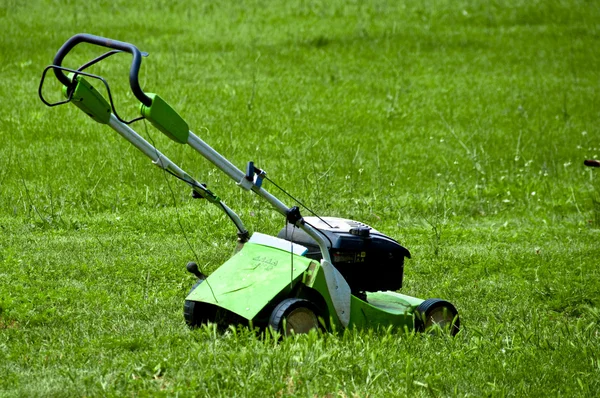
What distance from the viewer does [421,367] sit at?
14.9 feet

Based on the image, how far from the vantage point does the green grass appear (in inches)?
179

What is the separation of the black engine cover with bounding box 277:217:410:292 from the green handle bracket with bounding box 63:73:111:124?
1.48 metres

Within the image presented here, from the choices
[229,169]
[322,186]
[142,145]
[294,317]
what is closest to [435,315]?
[294,317]

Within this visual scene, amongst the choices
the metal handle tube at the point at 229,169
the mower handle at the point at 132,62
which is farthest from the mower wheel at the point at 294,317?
the mower handle at the point at 132,62

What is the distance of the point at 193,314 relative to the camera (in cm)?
520

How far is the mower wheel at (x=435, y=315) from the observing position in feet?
17.8

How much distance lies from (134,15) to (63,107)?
4782 mm

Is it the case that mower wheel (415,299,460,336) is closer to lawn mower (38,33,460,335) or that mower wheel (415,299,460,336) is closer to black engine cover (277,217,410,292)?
lawn mower (38,33,460,335)

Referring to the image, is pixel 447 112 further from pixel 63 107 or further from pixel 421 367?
pixel 421 367

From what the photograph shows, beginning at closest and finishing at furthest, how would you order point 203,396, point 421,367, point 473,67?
point 203,396, point 421,367, point 473,67

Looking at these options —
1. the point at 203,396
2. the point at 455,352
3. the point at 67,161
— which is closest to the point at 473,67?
the point at 67,161

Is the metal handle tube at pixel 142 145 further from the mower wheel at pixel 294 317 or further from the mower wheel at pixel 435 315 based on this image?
the mower wheel at pixel 435 315

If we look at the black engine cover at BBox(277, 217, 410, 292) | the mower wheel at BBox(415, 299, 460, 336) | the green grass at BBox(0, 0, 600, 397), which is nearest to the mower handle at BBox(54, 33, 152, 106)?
the green grass at BBox(0, 0, 600, 397)

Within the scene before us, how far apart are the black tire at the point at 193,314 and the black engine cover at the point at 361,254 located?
2.36 feet
